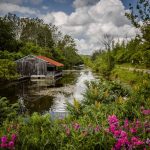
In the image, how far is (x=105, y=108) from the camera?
7199 millimetres

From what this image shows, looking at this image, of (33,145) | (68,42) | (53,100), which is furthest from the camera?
(68,42)

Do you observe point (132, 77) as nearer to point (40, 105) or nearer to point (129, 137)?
point (40, 105)

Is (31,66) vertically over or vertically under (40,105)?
over

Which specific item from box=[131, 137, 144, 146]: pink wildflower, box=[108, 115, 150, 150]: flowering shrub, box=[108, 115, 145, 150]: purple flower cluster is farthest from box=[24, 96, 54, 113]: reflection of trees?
box=[131, 137, 144, 146]: pink wildflower

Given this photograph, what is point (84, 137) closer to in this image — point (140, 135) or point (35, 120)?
point (140, 135)

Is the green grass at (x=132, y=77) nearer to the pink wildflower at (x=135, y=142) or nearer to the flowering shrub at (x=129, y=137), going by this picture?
the flowering shrub at (x=129, y=137)

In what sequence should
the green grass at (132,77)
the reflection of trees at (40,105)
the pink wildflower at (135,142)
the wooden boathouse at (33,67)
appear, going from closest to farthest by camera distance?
the pink wildflower at (135,142) → the reflection of trees at (40,105) → the green grass at (132,77) → the wooden boathouse at (33,67)

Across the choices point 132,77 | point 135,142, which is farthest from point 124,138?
point 132,77

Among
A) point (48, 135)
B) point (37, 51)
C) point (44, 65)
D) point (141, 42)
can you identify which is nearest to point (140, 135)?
point (48, 135)

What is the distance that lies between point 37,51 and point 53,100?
4824cm

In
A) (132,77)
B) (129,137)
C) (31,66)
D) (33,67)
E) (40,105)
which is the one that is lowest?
(40,105)

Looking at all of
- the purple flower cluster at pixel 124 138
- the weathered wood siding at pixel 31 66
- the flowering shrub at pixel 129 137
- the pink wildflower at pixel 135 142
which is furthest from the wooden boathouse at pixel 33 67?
the pink wildflower at pixel 135 142

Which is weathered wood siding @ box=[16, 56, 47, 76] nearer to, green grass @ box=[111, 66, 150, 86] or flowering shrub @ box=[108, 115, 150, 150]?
green grass @ box=[111, 66, 150, 86]

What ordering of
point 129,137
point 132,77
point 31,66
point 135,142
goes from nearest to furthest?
point 135,142, point 129,137, point 132,77, point 31,66
